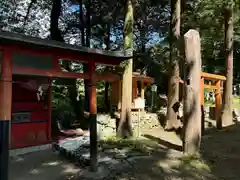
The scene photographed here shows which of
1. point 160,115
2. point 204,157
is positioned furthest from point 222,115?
point 204,157

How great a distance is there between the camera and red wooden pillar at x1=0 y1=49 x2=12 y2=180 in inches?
163

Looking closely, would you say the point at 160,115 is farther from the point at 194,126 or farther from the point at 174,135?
the point at 194,126

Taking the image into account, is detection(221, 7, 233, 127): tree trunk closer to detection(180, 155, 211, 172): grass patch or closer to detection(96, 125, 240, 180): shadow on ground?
detection(96, 125, 240, 180): shadow on ground

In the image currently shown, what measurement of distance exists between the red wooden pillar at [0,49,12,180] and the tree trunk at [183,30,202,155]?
15.5ft

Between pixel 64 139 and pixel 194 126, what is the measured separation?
14.8ft

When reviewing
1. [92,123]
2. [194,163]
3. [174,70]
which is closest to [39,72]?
[92,123]

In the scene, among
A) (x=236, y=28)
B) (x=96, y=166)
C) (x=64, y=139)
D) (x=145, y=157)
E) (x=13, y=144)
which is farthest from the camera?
(x=236, y=28)

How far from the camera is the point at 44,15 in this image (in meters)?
18.6

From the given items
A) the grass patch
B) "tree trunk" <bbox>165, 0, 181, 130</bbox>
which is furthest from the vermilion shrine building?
"tree trunk" <bbox>165, 0, 181, 130</bbox>

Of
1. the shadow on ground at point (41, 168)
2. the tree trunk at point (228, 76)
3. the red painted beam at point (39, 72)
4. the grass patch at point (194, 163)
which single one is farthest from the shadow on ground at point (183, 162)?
the tree trunk at point (228, 76)

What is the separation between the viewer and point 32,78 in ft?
27.0

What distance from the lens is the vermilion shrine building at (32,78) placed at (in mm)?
4312

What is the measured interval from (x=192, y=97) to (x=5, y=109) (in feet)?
15.9

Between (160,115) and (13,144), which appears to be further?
(160,115)
